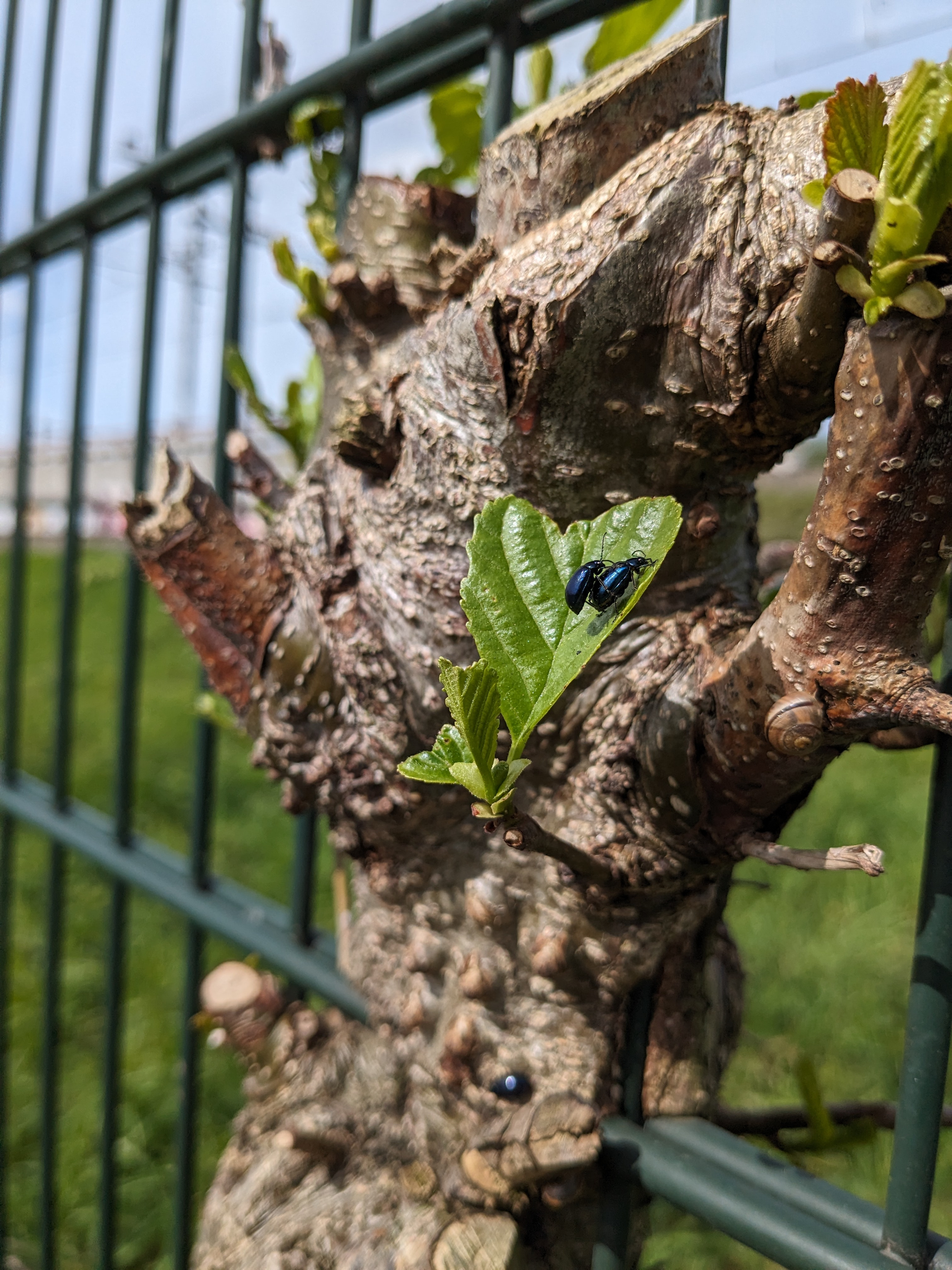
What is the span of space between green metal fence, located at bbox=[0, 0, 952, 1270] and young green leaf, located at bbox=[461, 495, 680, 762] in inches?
10.0

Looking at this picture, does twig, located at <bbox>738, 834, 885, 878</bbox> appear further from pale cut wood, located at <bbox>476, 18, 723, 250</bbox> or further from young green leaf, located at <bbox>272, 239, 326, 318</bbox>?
young green leaf, located at <bbox>272, 239, 326, 318</bbox>

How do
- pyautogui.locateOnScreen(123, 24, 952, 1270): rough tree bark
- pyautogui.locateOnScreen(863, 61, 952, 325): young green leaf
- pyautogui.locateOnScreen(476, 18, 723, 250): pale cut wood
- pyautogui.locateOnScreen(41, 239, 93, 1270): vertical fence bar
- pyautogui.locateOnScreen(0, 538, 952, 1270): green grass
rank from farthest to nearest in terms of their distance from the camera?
pyautogui.locateOnScreen(0, 538, 952, 1270): green grass
pyautogui.locateOnScreen(41, 239, 93, 1270): vertical fence bar
pyautogui.locateOnScreen(476, 18, 723, 250): pale cut wood
pyautogui.locateOnScreen(123, 24, 952, 1270): rough tree bark
pyautogui.locateOnScreen(863, 61, 952, 325): young green leaf

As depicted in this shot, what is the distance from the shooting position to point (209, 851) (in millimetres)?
1283

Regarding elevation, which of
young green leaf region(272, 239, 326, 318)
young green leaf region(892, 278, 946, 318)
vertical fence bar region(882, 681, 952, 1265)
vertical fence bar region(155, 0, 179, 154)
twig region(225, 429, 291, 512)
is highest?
vertical fence bar region(155, 0, 179, 154)

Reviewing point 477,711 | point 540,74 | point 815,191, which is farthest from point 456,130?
point 477,711

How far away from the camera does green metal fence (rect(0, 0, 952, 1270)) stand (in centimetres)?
57

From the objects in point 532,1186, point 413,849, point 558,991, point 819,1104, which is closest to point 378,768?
point 413,849

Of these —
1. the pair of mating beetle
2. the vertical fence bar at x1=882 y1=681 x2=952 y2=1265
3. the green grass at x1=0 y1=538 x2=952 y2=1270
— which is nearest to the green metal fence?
the vertical fence bar at x1=882 y1=681 x2=952 y2=1265

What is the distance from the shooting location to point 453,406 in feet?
2.01

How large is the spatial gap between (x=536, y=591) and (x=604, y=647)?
0.54ft

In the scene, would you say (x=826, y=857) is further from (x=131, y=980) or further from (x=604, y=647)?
(x=131, y=980)

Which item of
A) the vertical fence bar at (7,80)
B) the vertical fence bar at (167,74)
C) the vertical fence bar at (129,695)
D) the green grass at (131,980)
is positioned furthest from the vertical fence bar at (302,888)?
the vertical fence bar at (7,80)

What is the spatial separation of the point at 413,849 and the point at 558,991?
0.15 metres

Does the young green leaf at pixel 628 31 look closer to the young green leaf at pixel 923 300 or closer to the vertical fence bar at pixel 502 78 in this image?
the vertical fence bar at pixel 502 78
